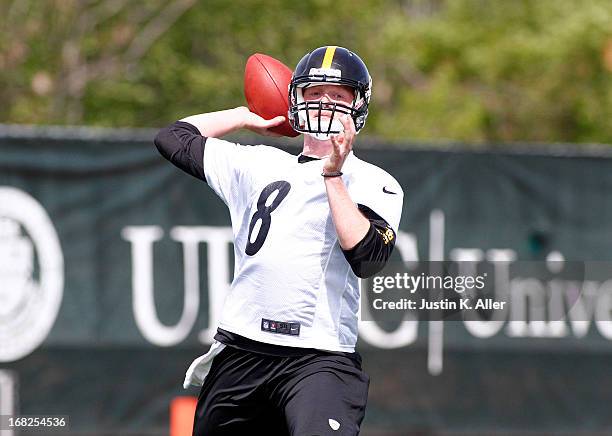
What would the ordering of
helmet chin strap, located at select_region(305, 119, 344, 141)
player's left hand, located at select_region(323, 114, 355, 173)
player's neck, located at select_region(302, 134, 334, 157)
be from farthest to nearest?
1. player's neck, located at select_region(302, 134, 334, 157)
2. helmet chin strap, located at select_region(305, 119, 344, 141)
3. player's left hand, located at select_region(323, 114, 355, 173)

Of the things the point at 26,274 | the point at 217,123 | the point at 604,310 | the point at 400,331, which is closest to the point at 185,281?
the point at 26,274

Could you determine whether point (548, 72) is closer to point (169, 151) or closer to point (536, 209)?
point (536, 209)

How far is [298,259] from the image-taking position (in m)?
A: 4.39

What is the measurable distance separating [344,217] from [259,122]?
2.72ft

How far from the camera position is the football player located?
4348 millimetres

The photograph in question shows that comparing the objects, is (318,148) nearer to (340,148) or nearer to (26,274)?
(340,148)

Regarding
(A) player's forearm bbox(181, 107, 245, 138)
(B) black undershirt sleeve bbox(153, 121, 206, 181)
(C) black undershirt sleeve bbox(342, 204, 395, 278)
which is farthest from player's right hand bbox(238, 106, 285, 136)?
(C) black undershirt sleeve bbox(342, 204, 395, 278)

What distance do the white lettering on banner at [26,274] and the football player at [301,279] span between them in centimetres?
352

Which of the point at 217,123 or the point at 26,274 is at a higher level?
the point at 217,123

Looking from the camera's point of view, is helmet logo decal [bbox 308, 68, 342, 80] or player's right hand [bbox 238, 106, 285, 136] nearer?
helmet logo decal [bbox 308, 68, 342, 80]

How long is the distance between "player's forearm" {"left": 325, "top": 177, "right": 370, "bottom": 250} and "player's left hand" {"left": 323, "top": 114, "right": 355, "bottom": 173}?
0.15ft

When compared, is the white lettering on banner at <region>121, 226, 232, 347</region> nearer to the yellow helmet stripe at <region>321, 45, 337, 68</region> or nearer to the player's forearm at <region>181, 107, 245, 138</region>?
the player's forearm at <region>181, 107, 245, 138</region>

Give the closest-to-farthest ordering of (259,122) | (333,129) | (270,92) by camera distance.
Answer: (333,129) → (259,122) → (270,92)

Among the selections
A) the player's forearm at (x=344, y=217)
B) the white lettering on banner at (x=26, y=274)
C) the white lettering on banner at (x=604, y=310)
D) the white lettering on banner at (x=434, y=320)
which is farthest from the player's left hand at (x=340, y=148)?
the white lettering on banner at (x=604, y=310)
